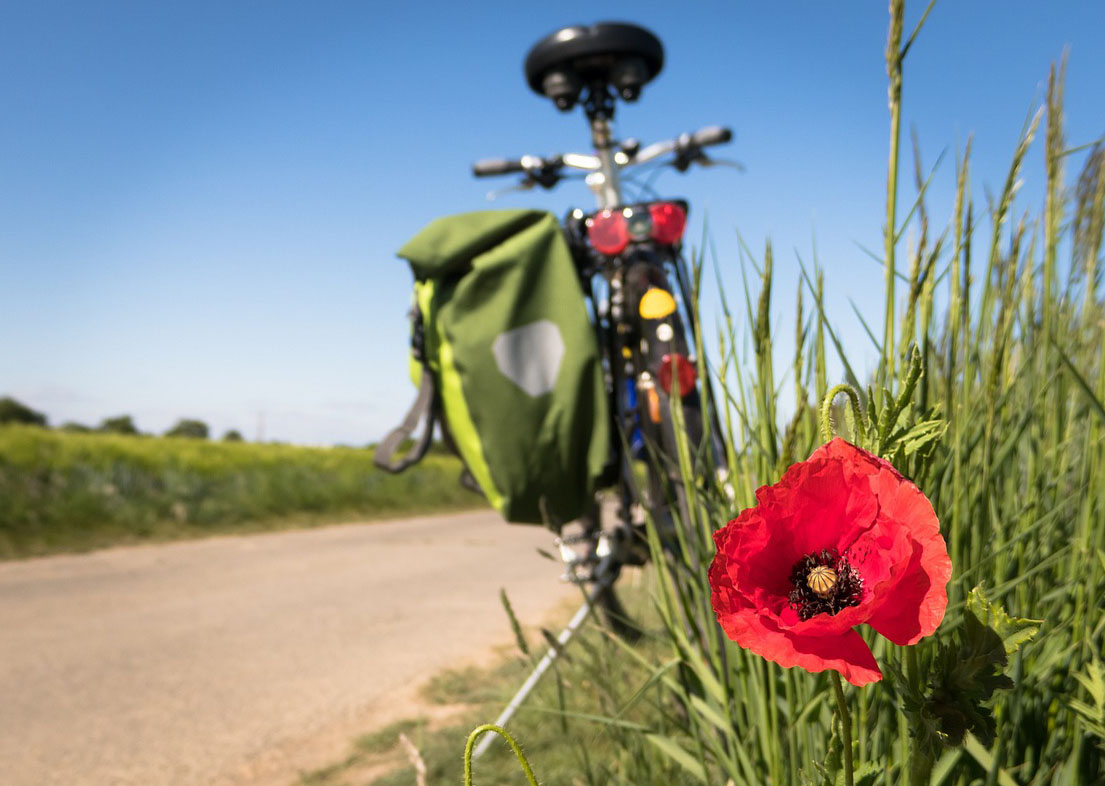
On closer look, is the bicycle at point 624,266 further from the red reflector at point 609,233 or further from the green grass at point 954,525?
the green grass at point 954,525

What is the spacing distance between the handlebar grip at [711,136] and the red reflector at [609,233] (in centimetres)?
83

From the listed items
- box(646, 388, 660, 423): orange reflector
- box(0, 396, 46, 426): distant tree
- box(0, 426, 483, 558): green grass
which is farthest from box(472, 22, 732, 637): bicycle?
box(0, 396, 46, 426): distant tree

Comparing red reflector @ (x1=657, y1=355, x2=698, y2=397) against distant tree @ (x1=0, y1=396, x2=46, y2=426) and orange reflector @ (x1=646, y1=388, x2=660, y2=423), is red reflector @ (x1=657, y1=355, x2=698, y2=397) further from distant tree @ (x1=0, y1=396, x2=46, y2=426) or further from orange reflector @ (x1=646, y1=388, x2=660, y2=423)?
distant tree @ (x1=0, y1=396, x2=46, y2=426)

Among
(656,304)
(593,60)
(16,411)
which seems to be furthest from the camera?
(16,411)

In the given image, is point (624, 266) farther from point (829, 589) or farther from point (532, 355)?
point (829, 589)

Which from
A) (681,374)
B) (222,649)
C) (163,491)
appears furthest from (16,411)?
(681,374)

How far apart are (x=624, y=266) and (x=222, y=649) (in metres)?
2.53

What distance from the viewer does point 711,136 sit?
3064 mm

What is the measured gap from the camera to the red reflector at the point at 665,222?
2.40 meters

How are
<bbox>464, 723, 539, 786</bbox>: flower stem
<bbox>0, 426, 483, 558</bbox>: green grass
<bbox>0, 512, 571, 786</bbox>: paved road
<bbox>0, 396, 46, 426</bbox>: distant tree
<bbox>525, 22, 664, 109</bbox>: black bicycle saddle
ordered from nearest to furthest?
1. <bbox>464, 723, 539, 786</bbox>: flower stem
2. <bbox>0, 512, 571, 786</bbox>: paved road
3. <bbox>525, 22, 664, 109</bbox>: black bicycle saddle
4. <bbox>0, 426, 483, 558</bbox>: green grass
5. <bbox>0, 396, 46, 426</bbox>: distant tree

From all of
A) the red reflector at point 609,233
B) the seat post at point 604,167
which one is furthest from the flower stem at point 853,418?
the seat post at point 604,167

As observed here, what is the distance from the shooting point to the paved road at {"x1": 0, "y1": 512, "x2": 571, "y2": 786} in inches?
99.3

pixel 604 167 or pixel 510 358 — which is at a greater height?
pixel 604 167

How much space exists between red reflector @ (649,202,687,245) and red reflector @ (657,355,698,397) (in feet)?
1.23
